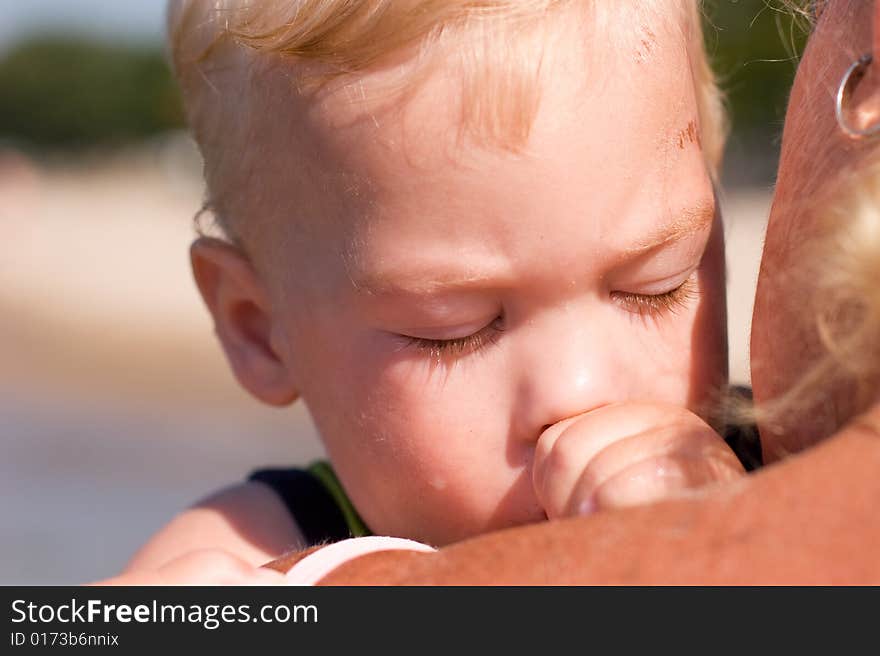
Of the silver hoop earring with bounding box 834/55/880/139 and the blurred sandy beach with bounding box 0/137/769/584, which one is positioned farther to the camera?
the blurred sandy beach with bounding box 0/137/769/584

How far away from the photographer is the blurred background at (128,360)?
6.37m

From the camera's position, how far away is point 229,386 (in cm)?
1068

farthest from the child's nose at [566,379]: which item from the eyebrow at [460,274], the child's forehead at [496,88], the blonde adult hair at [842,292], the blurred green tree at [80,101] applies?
the blurred green tree at [80,101]

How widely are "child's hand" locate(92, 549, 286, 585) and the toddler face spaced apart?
61 centimetres

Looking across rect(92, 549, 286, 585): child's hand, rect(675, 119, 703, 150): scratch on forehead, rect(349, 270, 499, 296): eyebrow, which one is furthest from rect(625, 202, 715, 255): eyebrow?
rect(92, 549, 286, 585): child's hand

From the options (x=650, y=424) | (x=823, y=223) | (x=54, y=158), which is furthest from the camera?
(x=54, y=158)

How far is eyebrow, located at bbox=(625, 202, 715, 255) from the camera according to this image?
186cm

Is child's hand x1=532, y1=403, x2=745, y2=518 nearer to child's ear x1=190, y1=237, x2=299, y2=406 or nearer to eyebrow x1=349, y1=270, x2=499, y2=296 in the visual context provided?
eyebrow x1=349, y1=270, x2=499, y2=296

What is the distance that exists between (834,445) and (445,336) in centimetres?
87

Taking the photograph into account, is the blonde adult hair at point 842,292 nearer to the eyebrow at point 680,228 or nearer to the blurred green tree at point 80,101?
the eyebrow at point 680,228

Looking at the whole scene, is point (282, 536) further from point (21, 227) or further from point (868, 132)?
point (21, 227)

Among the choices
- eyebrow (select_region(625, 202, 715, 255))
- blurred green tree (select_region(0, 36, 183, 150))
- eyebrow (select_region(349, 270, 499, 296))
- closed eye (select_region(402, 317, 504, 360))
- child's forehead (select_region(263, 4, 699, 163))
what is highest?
blurred green tree (select_region(0, 36, 183, 150))

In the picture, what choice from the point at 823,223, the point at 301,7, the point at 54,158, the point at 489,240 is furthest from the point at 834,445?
the point at 54,158

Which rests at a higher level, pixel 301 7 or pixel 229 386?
pixel 301 7
